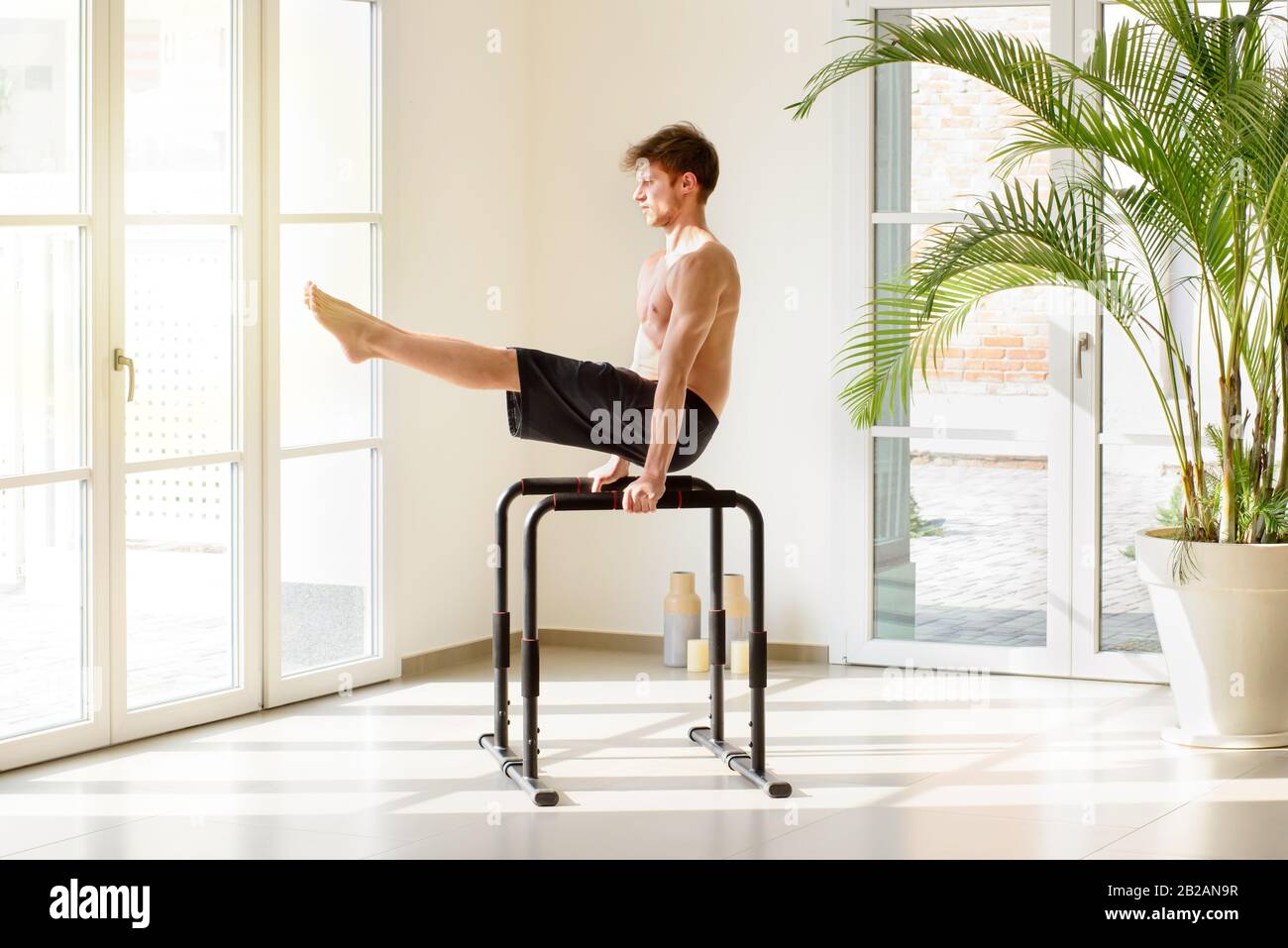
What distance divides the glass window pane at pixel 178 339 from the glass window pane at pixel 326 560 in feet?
1.08

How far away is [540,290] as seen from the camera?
565cm

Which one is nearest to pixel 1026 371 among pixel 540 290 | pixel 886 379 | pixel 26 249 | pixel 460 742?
pixel 886 379

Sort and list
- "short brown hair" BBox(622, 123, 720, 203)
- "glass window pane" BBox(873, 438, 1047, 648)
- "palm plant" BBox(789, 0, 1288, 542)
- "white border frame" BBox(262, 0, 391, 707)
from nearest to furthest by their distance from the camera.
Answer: "short brown hair" BBox(622, 123, 720, 203) → "palm plant" BBox(789, 0, 1288, 542) → "white border frame" BBox(262, 0, 391, 707) → "glass window pane" BBox(873, 438, 1047, 648)

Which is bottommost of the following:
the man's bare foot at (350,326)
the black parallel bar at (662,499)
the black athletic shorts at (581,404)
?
the black parallel bar at (662,499)

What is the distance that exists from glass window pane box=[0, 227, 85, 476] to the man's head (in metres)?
1.35

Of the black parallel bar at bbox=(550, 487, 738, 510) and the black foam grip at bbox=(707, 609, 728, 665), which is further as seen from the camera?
the black foam grip at bbox=(707, 609, 728, 665)

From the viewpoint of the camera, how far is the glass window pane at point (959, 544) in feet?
16.8

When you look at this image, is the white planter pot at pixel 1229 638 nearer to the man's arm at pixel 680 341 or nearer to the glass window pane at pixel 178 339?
the man's arm at pixel 680 341

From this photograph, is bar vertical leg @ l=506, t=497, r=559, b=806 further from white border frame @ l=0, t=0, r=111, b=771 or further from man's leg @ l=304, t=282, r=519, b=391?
white border frame @ l=0, t=0, r=111, b=771

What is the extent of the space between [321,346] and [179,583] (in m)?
0.81

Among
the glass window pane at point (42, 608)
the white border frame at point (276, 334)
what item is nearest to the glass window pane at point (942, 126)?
the white border frame at point (276, 334)

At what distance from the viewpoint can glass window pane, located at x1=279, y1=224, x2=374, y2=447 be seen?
4695mm

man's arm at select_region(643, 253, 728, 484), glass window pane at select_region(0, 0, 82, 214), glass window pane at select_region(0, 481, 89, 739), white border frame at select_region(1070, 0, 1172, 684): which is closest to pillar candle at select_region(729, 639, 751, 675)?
white border frame at select_region(1070, 0, 1172, 684)
